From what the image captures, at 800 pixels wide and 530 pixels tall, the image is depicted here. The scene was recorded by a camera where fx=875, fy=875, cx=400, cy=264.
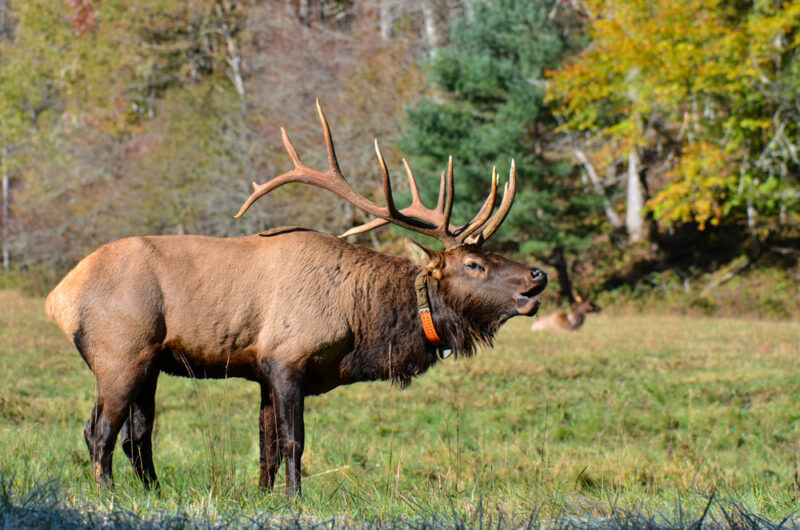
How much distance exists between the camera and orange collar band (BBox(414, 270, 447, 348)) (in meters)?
6.13

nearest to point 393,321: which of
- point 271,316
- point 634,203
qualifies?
point 271,316

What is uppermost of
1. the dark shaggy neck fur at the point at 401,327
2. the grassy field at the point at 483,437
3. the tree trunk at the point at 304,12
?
the tree trunk at the point at 304,12

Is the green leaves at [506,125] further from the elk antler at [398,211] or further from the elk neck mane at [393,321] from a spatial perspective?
the elk neck mane at [393,321]

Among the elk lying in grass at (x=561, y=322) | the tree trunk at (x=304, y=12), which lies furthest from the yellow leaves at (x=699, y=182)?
the tree trunk at (x=304, y=12)

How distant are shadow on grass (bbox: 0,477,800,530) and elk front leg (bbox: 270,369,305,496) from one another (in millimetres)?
1482

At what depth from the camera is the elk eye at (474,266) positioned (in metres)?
6.18

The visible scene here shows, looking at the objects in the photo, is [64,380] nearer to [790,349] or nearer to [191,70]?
[790,349]

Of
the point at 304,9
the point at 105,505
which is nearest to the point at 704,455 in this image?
the point at 105,505

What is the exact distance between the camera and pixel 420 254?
6340 mm

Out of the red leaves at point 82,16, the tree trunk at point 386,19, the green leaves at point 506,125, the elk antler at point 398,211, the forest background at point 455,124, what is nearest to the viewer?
the elk antler at point 398,211

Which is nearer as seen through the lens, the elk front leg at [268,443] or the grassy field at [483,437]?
the grassy field at [483,437]

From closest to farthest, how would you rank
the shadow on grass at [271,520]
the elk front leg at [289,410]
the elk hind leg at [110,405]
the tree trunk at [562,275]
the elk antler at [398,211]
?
the shadow on grass at [271,520]
the elk hind leg at [110,405]
the elk front leg at [289,410]
the elk antler at [398,211]
the tree trunk at [562,275]

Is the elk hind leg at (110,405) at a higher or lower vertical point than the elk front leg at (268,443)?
higher

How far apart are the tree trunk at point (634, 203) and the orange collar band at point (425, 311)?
63.9 ft
